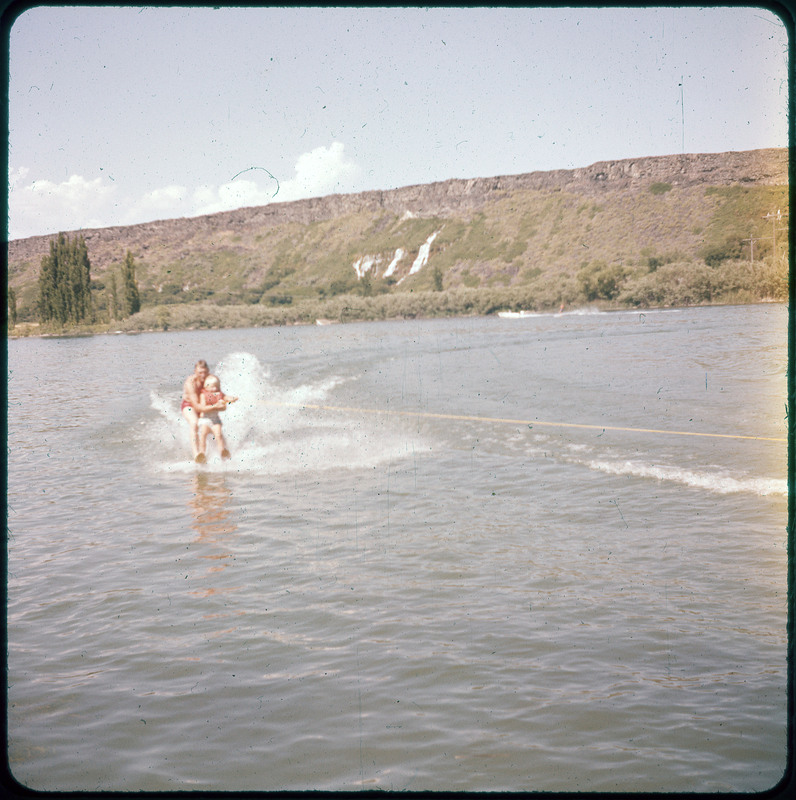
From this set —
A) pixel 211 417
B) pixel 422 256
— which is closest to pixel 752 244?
pixel 422 256

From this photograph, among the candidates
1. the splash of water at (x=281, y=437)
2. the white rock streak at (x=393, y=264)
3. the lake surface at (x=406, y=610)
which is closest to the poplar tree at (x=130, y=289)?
the white rock streak at (x=393, y=264)

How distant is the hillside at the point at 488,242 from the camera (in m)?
Result: 90.5

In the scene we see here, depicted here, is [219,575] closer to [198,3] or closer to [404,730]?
[404,730]

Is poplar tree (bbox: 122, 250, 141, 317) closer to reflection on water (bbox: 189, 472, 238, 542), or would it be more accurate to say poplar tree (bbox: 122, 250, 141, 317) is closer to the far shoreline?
the far shoreline

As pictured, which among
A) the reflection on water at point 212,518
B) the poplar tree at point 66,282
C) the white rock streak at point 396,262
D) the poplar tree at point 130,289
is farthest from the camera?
the white rock streak at point 396,262

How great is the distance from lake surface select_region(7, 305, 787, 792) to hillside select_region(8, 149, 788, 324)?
69630 millimetres

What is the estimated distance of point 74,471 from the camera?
619 inches

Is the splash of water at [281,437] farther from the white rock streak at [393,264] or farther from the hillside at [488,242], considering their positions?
the white rock streak at [393,264]

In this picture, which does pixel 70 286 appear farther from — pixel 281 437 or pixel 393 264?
pixel 393 264

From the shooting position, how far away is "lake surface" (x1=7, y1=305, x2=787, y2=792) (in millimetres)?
5258

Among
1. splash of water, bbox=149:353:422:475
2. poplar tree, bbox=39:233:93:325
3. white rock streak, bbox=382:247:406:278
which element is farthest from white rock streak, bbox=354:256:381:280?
splash of water, bbox=149:353:422:475

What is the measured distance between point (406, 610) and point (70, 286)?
6604 centimetres

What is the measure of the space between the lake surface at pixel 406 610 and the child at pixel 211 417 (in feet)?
1.40

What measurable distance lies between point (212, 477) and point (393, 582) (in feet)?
21.3
